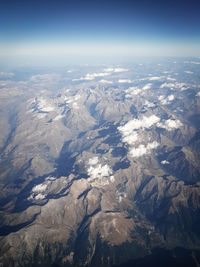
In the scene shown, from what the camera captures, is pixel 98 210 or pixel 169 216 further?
pixel 169 216

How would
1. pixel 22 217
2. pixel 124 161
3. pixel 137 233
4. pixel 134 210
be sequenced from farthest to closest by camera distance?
pixel 124 161 → pixel 134 210 → pixel 137 233 → pixel 22 217

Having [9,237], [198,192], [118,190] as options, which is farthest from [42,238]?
Answer: [198,192]

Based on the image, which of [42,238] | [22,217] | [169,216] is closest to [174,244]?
[169,216]

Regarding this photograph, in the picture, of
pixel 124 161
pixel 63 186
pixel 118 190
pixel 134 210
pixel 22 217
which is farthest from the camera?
pixel 124 161

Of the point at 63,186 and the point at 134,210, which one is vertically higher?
the point at 63,186

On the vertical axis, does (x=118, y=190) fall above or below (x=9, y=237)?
below

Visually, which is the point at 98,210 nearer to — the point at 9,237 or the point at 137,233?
the point at 137,233

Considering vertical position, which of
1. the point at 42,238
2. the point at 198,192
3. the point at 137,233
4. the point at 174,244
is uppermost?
the point at 42,238

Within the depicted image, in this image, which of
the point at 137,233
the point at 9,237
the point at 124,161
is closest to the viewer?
the point at 9,237

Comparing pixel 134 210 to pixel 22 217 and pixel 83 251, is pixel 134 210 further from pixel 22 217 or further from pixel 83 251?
pixel 22 217
